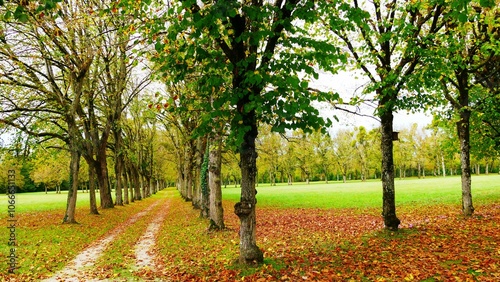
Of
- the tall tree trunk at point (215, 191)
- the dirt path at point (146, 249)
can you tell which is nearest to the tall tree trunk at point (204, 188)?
the dirt path at point (146, 249)

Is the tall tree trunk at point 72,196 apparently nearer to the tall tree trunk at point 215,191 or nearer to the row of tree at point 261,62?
the row of tree at point 261,62

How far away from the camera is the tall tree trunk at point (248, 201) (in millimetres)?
8352

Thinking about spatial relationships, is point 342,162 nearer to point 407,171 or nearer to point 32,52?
point 407,171

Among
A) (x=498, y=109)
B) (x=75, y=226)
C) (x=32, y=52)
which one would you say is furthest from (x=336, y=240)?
(x=32, y=52)

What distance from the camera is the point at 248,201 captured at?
27.5 ft

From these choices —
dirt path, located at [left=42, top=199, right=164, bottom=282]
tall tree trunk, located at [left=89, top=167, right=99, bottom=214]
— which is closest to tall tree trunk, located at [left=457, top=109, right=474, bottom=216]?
dirt path, located at [left=42, top=199, right=164, bottom=282]

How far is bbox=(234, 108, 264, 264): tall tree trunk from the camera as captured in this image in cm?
835

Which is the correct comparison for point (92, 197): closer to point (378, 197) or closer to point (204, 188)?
point (204, 188)

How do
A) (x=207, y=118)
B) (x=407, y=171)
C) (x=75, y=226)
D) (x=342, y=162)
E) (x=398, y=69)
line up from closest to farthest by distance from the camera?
(x=207, y=118)
(x=398, y=69)
(x=75, y=226)
(x=342, y=162)
(x=407, y=171)

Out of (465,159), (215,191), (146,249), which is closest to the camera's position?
(146,249)

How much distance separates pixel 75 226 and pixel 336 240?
46.3 ft

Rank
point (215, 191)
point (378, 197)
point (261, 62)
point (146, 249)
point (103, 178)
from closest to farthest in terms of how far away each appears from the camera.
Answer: point (261, 62)
point (146, 249)
point (215, 191)
point (103, 178)
point (378, 197)

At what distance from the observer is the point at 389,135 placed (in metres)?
12.1

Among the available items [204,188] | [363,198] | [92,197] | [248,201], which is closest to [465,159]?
[248,201]
